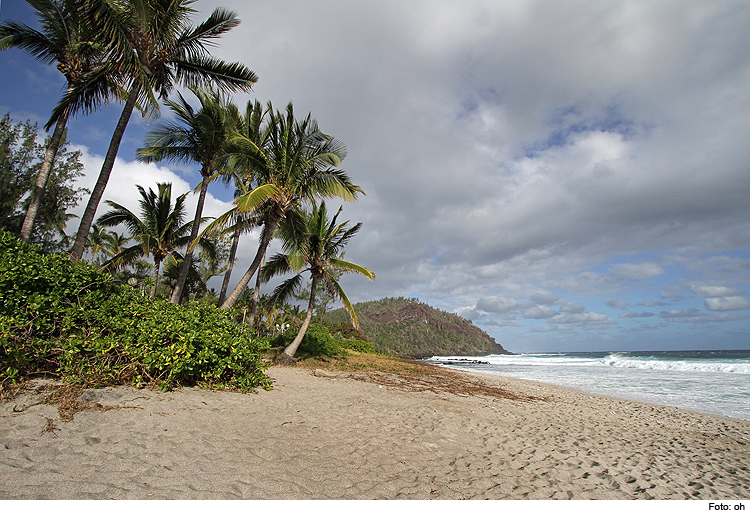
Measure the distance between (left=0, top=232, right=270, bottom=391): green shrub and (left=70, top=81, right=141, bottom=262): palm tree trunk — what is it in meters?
3.43

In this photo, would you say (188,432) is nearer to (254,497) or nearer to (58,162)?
(254,497)

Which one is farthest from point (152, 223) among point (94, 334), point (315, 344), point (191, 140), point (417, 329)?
point (417, 329)

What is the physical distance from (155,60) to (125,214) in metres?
9.71

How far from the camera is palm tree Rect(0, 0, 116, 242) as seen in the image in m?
8.28

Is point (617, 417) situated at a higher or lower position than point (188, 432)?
lower

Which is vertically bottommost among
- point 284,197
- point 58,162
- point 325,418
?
point 325,418

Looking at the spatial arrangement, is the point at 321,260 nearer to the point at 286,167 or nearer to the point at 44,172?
the point at 286,167

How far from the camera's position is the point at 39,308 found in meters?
4.48

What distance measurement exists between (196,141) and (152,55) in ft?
12.9

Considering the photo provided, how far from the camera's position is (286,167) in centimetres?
1148

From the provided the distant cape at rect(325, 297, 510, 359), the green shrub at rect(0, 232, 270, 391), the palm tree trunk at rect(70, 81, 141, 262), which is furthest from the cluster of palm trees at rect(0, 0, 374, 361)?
the distant cape at rect(325, 297, 510, 359)

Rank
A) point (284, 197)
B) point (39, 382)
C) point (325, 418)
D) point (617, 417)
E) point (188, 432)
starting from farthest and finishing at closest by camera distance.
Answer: point (284, 197)
point (617, 417)
point (325, 418)
point (39, 382)
point (188, 432)

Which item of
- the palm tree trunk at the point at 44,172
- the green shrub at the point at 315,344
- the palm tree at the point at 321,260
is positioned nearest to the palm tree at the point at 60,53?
the palm tree trunk at the point at 44,172
